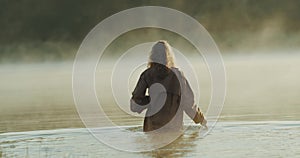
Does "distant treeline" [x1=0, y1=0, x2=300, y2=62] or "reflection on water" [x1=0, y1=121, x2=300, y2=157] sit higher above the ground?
"distant treeline" [x1=0, y1=0, x2=300, y2=62]

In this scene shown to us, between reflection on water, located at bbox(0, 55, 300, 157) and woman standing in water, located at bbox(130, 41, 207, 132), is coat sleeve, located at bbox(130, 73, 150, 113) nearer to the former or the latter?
woman standing in water, located at bbox(130, 41, 207, 132)

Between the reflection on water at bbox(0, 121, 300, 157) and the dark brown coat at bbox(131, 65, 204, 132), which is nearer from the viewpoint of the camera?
the reflection on water at bbox(0, 121, 300, 157)

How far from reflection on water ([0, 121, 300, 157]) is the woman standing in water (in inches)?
10.7

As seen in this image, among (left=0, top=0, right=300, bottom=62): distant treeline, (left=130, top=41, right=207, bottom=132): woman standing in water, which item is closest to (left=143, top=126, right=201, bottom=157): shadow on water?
(left=130, top=41, right=207, bottom=132): woman standing in water

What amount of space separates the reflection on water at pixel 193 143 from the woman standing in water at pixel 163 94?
0.27 m

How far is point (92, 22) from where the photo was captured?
2741cm

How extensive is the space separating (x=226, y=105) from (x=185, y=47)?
9.81 m

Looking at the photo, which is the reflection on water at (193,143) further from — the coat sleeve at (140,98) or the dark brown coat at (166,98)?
the coat sleeve at (140,98)

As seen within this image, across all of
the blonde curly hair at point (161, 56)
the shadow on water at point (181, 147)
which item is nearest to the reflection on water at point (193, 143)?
the shadow on water at point (181, 147)

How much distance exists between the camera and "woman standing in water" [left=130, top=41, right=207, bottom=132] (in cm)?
1115

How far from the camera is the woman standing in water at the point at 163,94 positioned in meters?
11.1

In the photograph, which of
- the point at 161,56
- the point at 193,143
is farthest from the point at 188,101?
the point at 193,143

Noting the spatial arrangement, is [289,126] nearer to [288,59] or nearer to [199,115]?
[199,115]

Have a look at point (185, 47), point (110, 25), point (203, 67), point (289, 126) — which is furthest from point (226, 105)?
point (110, 25)
